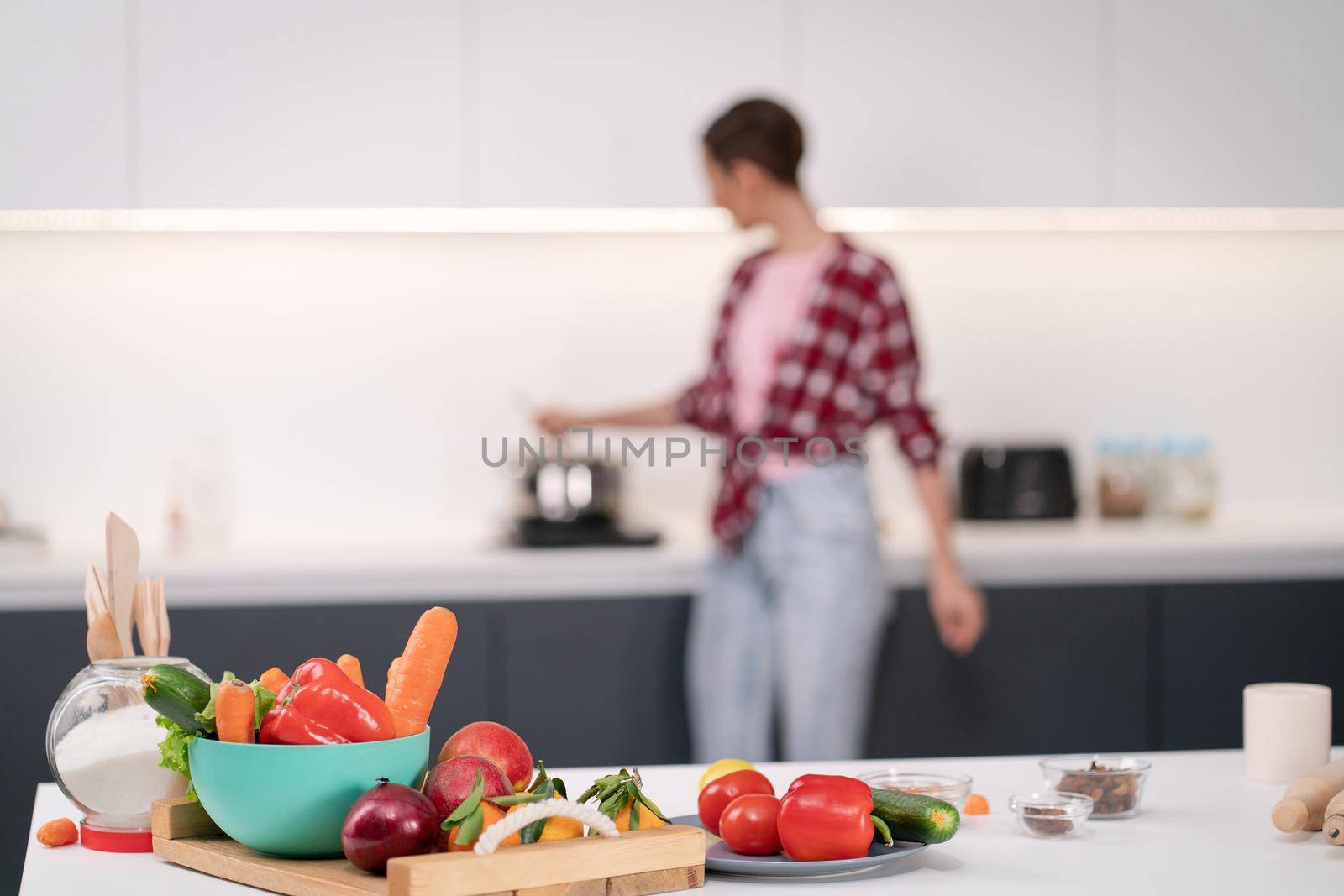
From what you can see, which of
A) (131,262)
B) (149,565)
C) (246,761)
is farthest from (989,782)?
(131,262)

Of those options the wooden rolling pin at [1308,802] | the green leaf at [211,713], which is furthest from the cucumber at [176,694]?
the wooden rolling pin at [1308,802]

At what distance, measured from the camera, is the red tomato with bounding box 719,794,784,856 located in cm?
110

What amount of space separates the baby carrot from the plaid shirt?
1572 mm

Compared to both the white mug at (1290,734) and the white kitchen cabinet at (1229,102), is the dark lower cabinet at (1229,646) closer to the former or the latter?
the white kitchen cabinet at (1229,102)

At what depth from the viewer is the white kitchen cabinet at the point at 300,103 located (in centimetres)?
298

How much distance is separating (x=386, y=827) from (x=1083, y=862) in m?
0.53

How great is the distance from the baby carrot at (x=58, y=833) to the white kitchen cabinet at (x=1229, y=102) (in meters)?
2.65

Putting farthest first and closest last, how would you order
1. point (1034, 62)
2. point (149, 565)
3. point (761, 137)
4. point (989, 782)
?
1. point (1034, 62)
2. point (149, 565)
3. point (761, 137)
4. point (989, 782)

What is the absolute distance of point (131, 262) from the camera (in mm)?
3295

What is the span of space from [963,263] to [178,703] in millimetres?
2753

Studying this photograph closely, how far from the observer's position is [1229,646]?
298 centimetres

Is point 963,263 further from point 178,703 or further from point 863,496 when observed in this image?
point 178,703

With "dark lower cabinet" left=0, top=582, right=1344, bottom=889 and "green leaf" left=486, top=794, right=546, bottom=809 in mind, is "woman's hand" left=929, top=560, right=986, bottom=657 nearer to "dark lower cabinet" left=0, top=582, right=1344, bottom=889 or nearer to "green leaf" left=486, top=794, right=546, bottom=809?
"dark lower cabinet" left=0, top=582, right=1344, bottom=889

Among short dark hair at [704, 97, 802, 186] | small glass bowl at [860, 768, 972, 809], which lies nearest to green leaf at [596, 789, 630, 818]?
small glass bowl at [860, 768, 972, 809]
